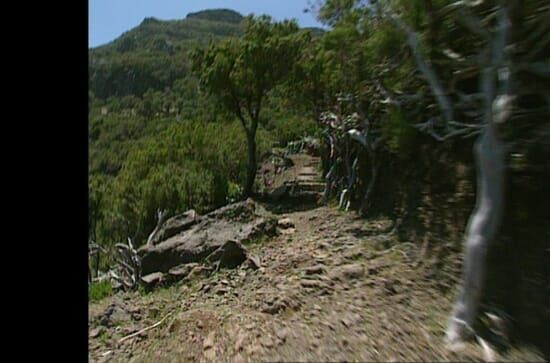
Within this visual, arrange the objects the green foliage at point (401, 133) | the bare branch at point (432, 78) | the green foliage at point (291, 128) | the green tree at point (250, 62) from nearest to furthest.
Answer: the bare branch at point (432, 78), the green foliage at point (401, 133), the green tree at point (250, 62), the green foliage at point (291, 128)

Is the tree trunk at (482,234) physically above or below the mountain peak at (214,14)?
below

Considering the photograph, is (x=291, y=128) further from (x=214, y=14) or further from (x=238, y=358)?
(x=238, y=358)

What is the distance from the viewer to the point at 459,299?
1.69 metres

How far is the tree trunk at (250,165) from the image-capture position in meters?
7.76

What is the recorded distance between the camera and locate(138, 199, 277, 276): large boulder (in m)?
3.77

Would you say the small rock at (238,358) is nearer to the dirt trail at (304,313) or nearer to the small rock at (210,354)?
the dirt trail at (304,313)

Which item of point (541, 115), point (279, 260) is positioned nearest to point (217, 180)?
point (279, 260)

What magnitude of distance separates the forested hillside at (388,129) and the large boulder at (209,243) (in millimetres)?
306

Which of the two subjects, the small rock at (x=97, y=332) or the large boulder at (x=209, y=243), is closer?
the small rock at (x=97, y=332)

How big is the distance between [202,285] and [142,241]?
11.7ft

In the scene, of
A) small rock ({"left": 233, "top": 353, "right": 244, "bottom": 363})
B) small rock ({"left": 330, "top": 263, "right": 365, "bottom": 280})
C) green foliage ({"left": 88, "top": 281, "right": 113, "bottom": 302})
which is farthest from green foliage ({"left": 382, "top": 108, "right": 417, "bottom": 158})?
green foliage ({"left": 88, "top": 281, "right": 113, "bottom": 302})

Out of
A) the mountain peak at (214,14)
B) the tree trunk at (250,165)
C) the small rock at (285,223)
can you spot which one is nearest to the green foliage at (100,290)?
the small rock at (285,223)

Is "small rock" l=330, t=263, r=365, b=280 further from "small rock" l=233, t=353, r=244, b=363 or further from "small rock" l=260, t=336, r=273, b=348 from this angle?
"small rock" l=233, t=353, r=244, b=363
